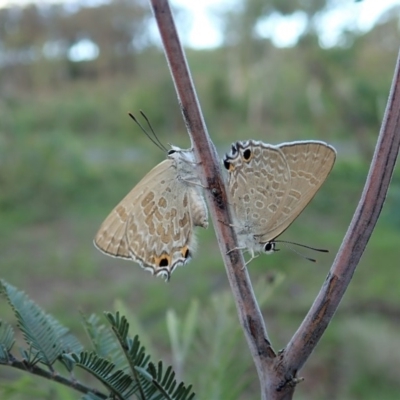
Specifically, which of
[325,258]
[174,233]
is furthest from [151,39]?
[174,233]

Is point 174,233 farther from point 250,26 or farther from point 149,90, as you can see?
point 149,90

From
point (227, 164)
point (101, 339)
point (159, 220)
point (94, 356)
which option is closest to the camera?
point (94, 356)

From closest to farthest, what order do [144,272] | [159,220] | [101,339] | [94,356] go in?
[94,356], [101,339], [159,220], [144,272]

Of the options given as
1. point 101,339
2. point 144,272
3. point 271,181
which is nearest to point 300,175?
point 271,181

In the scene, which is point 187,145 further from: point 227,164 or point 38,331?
point 38,331

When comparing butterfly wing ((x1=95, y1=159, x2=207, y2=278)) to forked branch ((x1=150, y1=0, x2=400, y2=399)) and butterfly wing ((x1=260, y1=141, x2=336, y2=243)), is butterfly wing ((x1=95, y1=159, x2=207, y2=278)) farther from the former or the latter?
forked branch ((x1=150, y1=0, x2=400, y2=399))

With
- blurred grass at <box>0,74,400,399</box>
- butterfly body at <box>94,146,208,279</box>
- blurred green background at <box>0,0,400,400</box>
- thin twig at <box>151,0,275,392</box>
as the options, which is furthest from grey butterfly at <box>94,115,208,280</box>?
blurred grass at <box>0,74,400,399</box>

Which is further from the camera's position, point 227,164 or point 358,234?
point 227,164

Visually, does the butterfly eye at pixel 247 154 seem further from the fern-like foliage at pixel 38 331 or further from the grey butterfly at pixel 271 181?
the fern-like foliage at pixel 38 331
